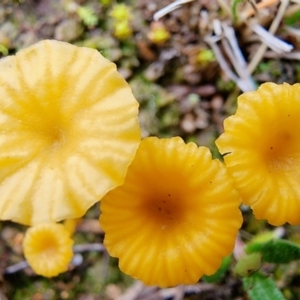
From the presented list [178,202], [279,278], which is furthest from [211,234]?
[279,278]

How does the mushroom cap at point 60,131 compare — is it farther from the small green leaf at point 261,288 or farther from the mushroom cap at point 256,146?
the small green leaf at point 261,288

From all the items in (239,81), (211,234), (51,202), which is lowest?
(239,81)

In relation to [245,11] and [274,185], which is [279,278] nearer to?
[274,185]

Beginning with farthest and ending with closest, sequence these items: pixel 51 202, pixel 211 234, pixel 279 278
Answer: pixel 279 278 → pixel 211 234 → pixel 51 202

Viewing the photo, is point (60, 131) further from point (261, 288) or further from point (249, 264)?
point (261, 288)

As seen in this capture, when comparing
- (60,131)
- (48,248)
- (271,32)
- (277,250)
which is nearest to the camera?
(60,131)

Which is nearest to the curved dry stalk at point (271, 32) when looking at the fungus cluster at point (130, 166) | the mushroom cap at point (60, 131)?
the fungus cluster at point (130, 166)

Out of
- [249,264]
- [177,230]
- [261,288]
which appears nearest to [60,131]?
[177,230]
